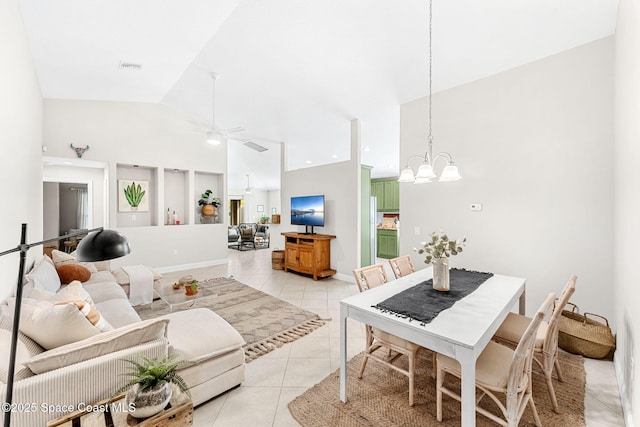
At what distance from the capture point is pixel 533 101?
9.62 feet

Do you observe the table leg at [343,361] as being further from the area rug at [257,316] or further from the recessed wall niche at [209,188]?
A: the recessed wall niche at [209,188]

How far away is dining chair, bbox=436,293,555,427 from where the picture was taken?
54.6 inches

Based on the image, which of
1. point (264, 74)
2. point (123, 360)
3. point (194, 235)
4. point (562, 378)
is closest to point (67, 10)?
point (264, 74)

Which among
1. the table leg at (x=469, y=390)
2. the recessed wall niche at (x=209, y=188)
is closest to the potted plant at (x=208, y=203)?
the recessed wall niche at (x=209, y=188)

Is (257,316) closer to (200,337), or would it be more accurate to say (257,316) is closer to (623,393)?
(200,337)

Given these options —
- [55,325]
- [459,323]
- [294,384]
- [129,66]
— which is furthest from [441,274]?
[129,66]

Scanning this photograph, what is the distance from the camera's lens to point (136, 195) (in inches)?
223

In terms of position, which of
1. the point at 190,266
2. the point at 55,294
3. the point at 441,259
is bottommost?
the point at 190,266

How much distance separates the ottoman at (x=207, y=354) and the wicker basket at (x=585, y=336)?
2.98 meters

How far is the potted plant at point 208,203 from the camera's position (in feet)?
21.2

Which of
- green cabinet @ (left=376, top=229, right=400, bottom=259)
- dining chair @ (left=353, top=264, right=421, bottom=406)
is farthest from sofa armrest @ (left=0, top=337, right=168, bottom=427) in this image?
green cabinet @ (left=376, top=229, right=400, bottom=259)

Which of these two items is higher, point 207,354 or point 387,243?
point 387,243

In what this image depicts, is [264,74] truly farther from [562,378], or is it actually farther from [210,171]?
[562,378]

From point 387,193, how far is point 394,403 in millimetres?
6501
